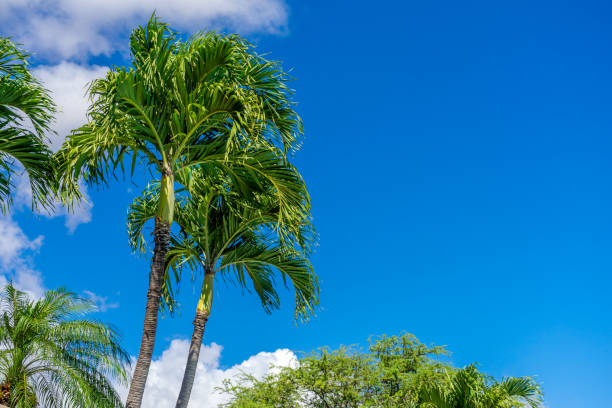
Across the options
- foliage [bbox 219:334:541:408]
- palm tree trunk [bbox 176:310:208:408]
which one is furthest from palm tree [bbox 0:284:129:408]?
foliage [bbox 219:334:541:408]

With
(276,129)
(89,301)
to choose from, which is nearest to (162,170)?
(276,129)

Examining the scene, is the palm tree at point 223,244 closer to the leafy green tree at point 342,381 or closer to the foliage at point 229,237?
the foliage at point 229,237

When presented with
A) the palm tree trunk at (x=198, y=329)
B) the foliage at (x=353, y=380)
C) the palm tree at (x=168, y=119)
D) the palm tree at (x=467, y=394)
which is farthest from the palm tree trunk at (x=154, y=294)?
the foliage at (x=353, y=380)

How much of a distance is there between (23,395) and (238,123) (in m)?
7.70

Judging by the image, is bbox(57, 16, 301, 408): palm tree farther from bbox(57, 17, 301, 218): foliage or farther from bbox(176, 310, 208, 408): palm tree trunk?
bbox(176, 310, 208, 408): palm tree trunk

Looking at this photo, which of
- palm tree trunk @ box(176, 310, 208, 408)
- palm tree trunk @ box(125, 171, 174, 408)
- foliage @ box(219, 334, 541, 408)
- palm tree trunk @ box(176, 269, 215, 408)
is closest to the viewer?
palm tree trunk @ box(125, 171, 174, 408)

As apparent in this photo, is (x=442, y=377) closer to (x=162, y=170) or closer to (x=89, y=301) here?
(x=89, y=301)

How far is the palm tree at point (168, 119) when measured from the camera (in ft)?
28.1

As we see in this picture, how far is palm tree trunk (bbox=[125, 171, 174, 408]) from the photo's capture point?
805 cm

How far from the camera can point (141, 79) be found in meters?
8.82

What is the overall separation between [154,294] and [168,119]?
9.12 feet

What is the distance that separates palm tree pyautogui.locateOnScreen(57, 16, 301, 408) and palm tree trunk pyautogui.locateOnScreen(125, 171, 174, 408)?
0.02m

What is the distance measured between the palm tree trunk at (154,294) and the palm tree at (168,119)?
0.02 metres

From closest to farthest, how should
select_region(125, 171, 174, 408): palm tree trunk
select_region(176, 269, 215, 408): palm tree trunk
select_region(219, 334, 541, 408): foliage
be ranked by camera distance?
select_region(125, 171, 174, 408): palm tree trunk
select_region(176, 269, 215, 408): palm tree trunk
select_region(219, 334, 541, 408): foliage
